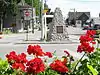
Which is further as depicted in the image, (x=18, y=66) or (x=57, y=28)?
(x=57, y=28)

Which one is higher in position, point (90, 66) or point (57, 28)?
point (90, 66)

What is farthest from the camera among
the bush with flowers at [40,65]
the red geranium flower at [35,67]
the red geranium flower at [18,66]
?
the red geranium flower at [18,66]

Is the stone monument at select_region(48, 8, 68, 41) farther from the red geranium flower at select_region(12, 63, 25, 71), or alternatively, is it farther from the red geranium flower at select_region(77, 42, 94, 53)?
the red geranium flower at select_region(12, 63, 25, 71)

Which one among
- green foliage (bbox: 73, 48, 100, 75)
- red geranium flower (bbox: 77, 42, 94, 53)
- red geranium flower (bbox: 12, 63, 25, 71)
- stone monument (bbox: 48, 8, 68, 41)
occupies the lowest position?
stone monument (bbox: 48, 8, 68, 41)

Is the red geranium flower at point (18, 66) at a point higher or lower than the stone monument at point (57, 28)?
higher

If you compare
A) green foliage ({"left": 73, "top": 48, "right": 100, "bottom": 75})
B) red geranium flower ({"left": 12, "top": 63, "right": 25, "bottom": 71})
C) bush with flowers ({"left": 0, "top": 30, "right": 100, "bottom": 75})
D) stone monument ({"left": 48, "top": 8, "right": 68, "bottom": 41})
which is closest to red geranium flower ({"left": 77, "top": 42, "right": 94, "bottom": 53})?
bush with flowers ({"left": 0, "top": 30, "right": 100, "bottom": 75})

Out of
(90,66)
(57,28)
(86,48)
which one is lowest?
(57,28)

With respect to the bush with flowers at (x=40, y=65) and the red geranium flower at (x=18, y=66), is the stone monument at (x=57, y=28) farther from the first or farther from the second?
the red geranium flower at (x=18, y=66)

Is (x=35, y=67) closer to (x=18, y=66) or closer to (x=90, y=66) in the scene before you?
(x=18, y=66)

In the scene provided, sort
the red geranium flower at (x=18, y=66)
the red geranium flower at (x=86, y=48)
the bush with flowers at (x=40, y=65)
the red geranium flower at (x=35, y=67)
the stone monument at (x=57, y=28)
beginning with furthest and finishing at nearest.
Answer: the stone monument at (x=57, y=28)
the red geranium flower at (x=86, y=48)
the red geranium flower at (x=18, y=66)
the bush with flowers at (x=40, y=65)
the red geranium flower at (x=35, y=67)

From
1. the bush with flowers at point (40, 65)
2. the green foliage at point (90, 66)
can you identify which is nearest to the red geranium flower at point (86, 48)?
the bush with flowers at point (40, 65)

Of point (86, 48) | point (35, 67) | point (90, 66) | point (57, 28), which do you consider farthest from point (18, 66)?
point (57, 28)

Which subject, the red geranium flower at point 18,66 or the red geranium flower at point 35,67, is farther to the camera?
the red geranium flower at point 18,66

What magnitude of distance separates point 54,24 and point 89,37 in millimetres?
27790
